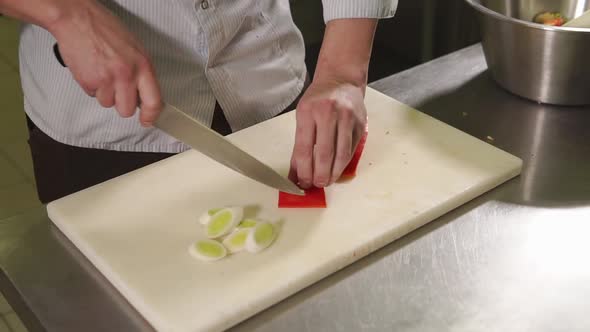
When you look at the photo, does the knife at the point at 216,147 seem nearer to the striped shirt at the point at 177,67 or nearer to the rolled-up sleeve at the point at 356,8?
the striped shirt at the point at 177,67

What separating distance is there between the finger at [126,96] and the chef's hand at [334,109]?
0.69 ft

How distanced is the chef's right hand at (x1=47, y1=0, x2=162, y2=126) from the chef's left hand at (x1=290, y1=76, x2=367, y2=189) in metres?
0.19

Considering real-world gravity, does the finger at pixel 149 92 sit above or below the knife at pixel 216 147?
above

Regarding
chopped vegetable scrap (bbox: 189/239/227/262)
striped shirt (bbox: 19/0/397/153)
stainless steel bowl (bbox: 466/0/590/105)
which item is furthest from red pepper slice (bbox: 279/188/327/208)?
stainless steel bowl (bbox: 466/0/590/105)

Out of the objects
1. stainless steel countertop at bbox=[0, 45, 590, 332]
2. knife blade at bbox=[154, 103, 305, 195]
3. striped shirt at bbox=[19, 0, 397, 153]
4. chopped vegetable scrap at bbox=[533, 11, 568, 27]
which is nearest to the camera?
stainless steel countertop at bbox=[0, 45, 590, 332]

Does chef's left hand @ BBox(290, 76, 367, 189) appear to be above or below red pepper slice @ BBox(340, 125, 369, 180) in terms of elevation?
above

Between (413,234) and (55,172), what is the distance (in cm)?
53

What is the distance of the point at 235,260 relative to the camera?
79cm

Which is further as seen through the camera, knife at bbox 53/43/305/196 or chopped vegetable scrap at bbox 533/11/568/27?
chopped vegetable scrap at bbox 533/11/568/27

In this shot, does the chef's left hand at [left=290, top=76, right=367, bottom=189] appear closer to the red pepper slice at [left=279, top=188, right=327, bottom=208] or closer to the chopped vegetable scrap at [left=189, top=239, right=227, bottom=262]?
the red pepper slice at [left=279, top=188, right=327, bottom=208]

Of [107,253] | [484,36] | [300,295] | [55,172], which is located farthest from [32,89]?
[484,36]

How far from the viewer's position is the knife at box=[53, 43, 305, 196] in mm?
840

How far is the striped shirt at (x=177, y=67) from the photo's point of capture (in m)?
0.98

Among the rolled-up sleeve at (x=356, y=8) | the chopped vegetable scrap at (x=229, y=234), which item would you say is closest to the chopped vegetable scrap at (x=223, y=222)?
the chopped vegetable scrap at (x=229, y=234)
